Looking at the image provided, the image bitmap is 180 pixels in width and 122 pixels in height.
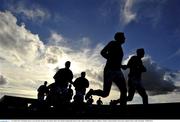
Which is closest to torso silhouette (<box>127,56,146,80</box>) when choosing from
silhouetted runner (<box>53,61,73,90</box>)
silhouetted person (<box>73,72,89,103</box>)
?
silhouetted runner (<box>53,61,73,90</box>)

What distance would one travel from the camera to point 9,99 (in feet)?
30.5

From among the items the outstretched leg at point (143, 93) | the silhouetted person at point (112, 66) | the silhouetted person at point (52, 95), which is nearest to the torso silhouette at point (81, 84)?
the silhouetted person at point (52, 95)

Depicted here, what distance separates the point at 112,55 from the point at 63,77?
292cm

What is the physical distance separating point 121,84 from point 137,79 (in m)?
1.94

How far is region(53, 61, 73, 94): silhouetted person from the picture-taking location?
10435mm

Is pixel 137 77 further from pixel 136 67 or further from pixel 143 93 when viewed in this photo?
pixel 143 93

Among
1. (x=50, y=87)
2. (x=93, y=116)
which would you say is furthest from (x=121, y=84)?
(x=50, y=87)

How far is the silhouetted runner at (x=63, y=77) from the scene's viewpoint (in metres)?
10.5

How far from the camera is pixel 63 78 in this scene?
10.6m

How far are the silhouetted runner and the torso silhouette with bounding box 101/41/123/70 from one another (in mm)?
2780

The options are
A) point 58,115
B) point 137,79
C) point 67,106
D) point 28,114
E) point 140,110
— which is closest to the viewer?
point 140,110

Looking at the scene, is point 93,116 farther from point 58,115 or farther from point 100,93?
point 100,93

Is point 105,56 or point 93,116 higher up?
point 105,56

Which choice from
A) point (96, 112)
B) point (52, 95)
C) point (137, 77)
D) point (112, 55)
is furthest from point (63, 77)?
point (96, 112)
